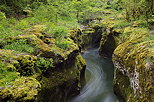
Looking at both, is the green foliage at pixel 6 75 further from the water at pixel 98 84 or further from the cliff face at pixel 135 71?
the water at pixel 98 84

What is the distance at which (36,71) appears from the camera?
6910mm

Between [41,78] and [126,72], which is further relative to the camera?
[126,72]

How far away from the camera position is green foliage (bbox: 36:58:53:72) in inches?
283

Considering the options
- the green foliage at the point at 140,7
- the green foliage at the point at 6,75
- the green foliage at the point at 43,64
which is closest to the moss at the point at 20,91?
the green foliage at the point at 6,75

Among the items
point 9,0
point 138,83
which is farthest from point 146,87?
point 9,0

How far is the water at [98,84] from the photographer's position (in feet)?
33.7

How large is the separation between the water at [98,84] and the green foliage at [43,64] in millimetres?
3628

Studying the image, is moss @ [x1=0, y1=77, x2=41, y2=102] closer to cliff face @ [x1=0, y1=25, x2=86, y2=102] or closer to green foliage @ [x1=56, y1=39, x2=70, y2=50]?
cliff face @ [x1=0, y1=25, x2=86, y2=102]

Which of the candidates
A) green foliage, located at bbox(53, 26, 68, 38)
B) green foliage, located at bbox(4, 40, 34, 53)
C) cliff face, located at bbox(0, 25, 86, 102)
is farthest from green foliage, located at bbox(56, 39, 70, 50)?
green foliage, located at bbox(4, 40, 34, 53)

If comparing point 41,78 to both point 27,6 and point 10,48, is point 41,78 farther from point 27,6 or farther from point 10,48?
point 27,6

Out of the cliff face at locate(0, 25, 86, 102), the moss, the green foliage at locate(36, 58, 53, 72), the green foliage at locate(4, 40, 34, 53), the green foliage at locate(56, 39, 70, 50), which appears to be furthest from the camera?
the green foliage at locate(56, 39, 70, 50)

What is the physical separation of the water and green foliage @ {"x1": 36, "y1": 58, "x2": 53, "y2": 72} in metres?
3.63

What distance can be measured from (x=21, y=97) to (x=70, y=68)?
211 inches

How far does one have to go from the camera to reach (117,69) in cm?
945
